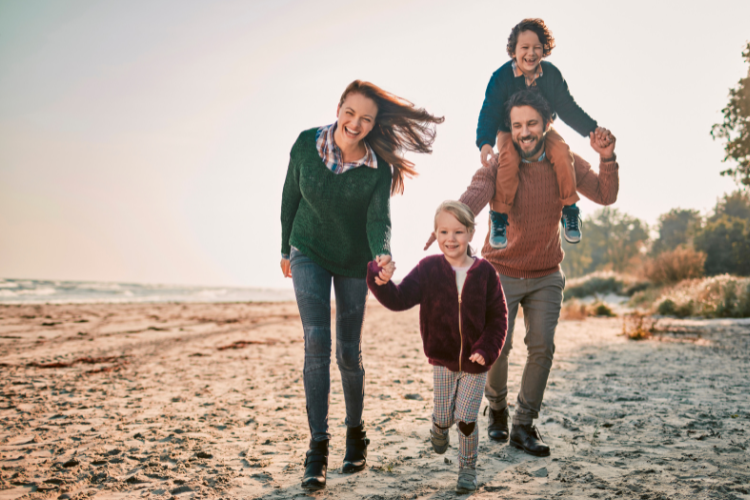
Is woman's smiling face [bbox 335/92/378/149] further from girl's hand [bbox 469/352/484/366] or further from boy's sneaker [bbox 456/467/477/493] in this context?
boy's sneaker [bbox 456/467/477/493]

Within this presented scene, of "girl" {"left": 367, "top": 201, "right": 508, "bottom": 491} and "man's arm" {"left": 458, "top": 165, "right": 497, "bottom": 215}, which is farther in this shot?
"man's arm" {"left": 458, "top": 165, "right": 497, "bottom": 215}

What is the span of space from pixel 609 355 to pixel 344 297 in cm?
689

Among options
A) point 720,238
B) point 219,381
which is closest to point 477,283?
point 219,381

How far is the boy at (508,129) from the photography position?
11.2 feet

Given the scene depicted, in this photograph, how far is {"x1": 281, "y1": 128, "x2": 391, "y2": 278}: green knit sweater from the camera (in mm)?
3051

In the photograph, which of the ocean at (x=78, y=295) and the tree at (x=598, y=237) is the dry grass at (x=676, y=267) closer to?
the ocean at (x=78, y=295)

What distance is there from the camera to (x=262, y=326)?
1337 cm

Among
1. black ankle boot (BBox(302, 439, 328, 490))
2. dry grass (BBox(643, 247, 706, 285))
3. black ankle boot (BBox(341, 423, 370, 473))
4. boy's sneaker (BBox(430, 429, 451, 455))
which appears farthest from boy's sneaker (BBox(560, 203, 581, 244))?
dry grass (BBox(643, 247, 706, 285))

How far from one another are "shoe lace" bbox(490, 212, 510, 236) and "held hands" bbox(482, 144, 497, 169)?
347 millimetres

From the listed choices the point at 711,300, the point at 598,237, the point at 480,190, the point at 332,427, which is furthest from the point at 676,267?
the point at 598,237

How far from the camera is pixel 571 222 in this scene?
11.7 ft

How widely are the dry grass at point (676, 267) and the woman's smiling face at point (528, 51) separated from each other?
18.1 metres

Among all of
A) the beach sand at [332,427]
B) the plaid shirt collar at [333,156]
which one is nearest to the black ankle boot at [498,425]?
the beach sand at [332,427]

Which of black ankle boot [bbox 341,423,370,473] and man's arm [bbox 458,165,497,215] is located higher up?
man's arm [bbox 458,165,497,215]
